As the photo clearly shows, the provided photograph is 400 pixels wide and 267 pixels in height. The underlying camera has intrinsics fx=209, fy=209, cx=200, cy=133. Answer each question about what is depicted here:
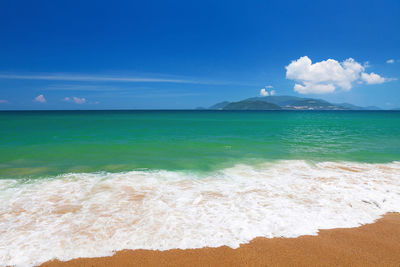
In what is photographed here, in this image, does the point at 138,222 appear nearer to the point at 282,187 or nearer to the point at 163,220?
the point at 163,220

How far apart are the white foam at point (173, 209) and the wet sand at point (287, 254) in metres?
0.22

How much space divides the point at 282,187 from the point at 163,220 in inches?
181

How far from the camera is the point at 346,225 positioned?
17.3 feet

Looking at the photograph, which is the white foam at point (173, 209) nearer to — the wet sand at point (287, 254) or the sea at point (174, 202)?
the sea at point (174, 202)

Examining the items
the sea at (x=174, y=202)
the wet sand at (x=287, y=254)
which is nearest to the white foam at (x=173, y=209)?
the sea at (x=174, y=202)

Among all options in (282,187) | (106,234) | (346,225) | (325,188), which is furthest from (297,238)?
(106,234)

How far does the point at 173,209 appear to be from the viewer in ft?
19.8

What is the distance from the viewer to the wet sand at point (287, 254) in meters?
4.01

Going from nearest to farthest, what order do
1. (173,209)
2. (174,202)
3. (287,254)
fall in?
(287,254) → (173,209) → (174,202)

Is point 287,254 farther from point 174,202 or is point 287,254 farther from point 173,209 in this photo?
point 174,202

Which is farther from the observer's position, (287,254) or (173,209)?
(173,209)

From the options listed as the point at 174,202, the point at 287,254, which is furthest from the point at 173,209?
the point at 287,254

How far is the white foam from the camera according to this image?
4.60 m

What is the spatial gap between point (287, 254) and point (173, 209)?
312 cm
